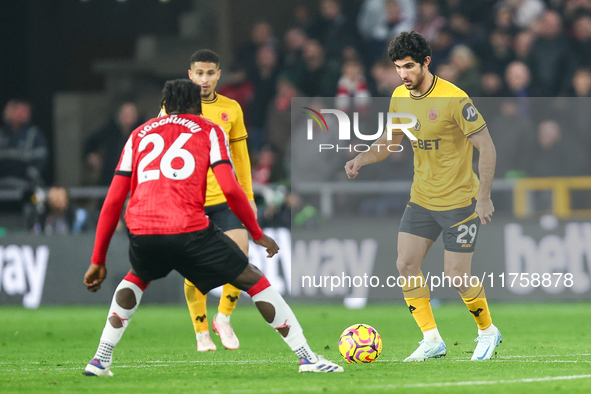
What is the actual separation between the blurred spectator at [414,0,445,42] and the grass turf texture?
15.6ft

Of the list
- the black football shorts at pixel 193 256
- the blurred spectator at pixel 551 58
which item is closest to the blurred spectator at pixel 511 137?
the blurred spectator at pixel 551 58

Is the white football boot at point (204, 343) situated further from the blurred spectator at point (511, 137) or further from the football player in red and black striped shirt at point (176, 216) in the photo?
the blurred spectator at point (511, 137)

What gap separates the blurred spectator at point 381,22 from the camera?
1514 cm

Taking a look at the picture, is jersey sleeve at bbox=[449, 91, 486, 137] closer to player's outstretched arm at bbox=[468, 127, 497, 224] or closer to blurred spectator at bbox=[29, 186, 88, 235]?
player's outstretched arm at bbox=[468, 127, 497, 224]

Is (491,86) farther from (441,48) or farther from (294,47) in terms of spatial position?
(294,47)

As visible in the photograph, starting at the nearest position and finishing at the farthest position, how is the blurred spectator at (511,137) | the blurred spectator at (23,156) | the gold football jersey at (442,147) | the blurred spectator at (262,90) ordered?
the gold football jersey at (442,147), the blurred spectator at (511,137), the blurred spectator at (23,156), the blurred spectator at (262,90)

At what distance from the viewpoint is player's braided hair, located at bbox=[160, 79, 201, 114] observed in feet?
19.3

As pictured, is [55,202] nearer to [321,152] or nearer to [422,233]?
[321,152]

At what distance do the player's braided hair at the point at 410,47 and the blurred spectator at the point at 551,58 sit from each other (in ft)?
24.2

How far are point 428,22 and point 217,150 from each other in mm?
9954

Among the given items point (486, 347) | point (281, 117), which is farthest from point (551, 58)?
point (486, 347)

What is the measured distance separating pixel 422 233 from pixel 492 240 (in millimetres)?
5189

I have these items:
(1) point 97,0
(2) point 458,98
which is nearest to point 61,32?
(1) point 97,0

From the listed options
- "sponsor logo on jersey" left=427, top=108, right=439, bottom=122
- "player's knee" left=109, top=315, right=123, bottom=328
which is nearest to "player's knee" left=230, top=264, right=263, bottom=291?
"player's knee" left=109, top=315, right=123, bottom=328
